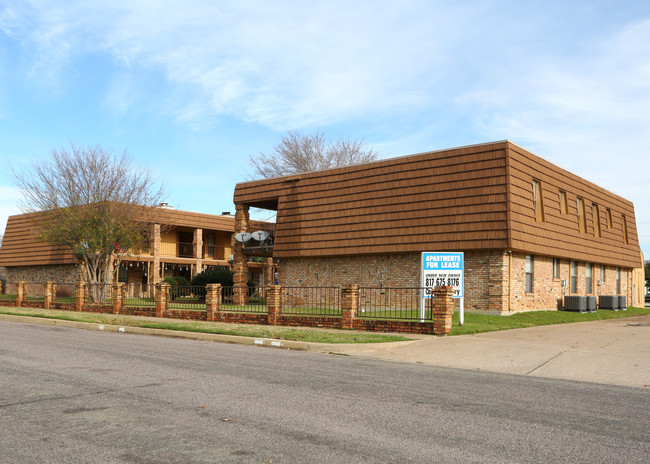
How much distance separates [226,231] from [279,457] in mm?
40339

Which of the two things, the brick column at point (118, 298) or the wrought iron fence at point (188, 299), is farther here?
the brick column at point (118, 298)

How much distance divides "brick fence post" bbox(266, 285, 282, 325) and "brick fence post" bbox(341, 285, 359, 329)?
2.63 metres

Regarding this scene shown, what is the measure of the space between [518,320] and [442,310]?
5829 mm

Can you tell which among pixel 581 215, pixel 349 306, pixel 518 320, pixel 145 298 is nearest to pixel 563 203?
pixel 581 215

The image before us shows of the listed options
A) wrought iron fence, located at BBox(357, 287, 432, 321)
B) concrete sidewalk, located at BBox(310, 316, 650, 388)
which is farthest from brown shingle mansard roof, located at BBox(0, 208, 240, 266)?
concrete sidewalk, located at BBox(310, 316, 650, 388)

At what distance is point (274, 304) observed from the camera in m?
19.0

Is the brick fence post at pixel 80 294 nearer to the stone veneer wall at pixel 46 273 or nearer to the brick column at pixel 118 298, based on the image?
the brick column at pixel 118 298

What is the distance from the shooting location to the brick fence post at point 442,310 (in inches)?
611

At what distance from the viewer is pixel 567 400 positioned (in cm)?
779

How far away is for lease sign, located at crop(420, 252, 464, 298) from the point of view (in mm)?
17125

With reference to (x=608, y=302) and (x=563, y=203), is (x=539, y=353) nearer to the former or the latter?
(x=563, y=203)

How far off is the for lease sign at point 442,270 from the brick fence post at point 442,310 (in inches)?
55.4

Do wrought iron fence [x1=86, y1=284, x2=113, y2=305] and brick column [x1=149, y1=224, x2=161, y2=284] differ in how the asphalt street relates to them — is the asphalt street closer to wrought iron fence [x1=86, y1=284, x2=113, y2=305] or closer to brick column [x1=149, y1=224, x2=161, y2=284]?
wrought iron fence [x1=86, y1=284, x2=113, y2=305]

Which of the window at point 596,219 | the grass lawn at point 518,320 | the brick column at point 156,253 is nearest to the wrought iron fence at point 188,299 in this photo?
the grass lawn at point 518,320
